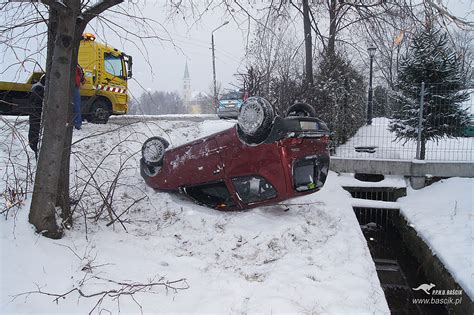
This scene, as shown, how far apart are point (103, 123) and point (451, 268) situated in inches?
372

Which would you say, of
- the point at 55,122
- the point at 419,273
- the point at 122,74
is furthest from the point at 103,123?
the point at 419,273

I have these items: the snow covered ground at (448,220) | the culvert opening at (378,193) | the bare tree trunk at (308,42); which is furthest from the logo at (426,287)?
the bare tree trunk at (308,42)

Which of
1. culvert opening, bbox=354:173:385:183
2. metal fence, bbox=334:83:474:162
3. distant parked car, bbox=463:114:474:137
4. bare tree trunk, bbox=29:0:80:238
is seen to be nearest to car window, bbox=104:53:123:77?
metal fence, bbox=334:83:474:162

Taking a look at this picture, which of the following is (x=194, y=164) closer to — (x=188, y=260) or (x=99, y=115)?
(x=188, y=260)

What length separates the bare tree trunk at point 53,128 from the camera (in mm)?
3391

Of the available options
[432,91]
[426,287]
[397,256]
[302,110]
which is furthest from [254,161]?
[432,91]

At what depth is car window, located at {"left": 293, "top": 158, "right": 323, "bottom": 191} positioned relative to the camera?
4.26 metres

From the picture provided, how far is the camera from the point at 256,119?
4.10 meters

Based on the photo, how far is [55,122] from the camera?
11.2 ft

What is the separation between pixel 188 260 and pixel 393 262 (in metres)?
3.84

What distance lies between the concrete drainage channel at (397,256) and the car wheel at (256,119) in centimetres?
278

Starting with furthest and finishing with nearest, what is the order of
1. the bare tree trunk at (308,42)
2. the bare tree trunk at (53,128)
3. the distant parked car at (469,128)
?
1. the bare tree trunk at (308,42)
2. the distant parked car at (469,128)
3. the bare tree trunk at (53,128)

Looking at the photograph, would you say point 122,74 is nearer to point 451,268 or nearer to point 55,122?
point 55,122

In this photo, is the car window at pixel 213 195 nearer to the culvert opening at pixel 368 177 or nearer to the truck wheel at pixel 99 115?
the culvert opening at pixel 368 177
